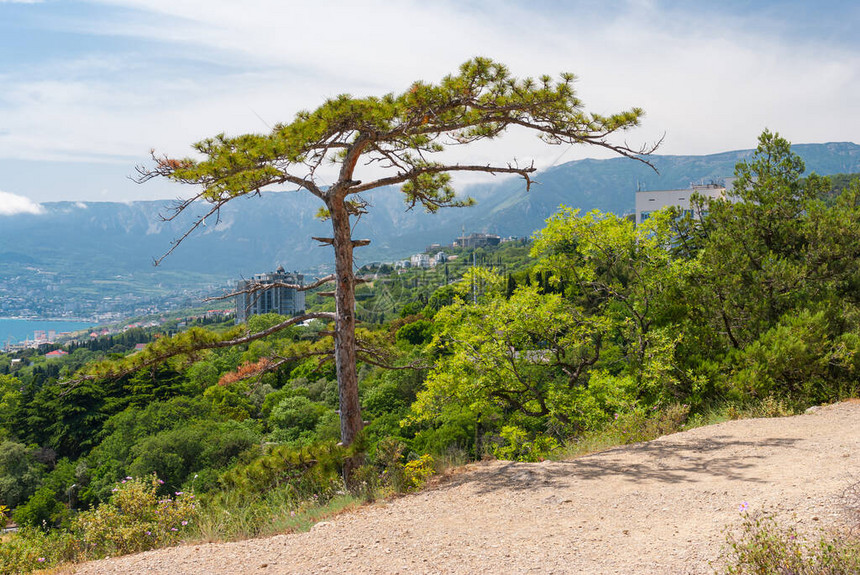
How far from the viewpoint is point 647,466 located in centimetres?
580

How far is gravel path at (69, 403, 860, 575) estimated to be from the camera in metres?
3.56

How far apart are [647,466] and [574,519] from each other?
184 centimetres

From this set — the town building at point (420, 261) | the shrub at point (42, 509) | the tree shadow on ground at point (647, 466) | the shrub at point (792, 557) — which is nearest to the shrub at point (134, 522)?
the tree shadow on ground at point (647, 466)

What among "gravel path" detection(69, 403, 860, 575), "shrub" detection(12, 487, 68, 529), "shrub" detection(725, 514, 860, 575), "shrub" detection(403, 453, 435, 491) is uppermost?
"shrub" detection(725, 514, 860, 575)

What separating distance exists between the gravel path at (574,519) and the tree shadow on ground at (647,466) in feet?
0.06

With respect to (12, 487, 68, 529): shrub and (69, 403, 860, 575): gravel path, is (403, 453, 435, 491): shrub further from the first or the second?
(12, 487, 68, 529): shrub

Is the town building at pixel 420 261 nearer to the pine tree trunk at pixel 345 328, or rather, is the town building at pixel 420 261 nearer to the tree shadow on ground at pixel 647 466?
the pine tree trunk at pixel 345 328

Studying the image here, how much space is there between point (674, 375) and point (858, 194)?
5511 millimetres

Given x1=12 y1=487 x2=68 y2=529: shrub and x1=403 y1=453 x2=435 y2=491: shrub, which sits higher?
x1=403 y1=453 x2=435 y2=491: shrub

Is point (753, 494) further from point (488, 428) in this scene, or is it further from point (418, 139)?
point (488, 428)

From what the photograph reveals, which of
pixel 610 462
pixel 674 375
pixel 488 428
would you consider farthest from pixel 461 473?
pixel 488 428

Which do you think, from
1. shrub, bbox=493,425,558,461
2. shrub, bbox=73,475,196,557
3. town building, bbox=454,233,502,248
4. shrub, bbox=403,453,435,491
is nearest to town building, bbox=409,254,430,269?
town building, bbox=454,233,502,248

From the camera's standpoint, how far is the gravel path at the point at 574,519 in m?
3.56

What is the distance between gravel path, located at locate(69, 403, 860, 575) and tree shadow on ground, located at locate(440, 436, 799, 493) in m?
0.02
